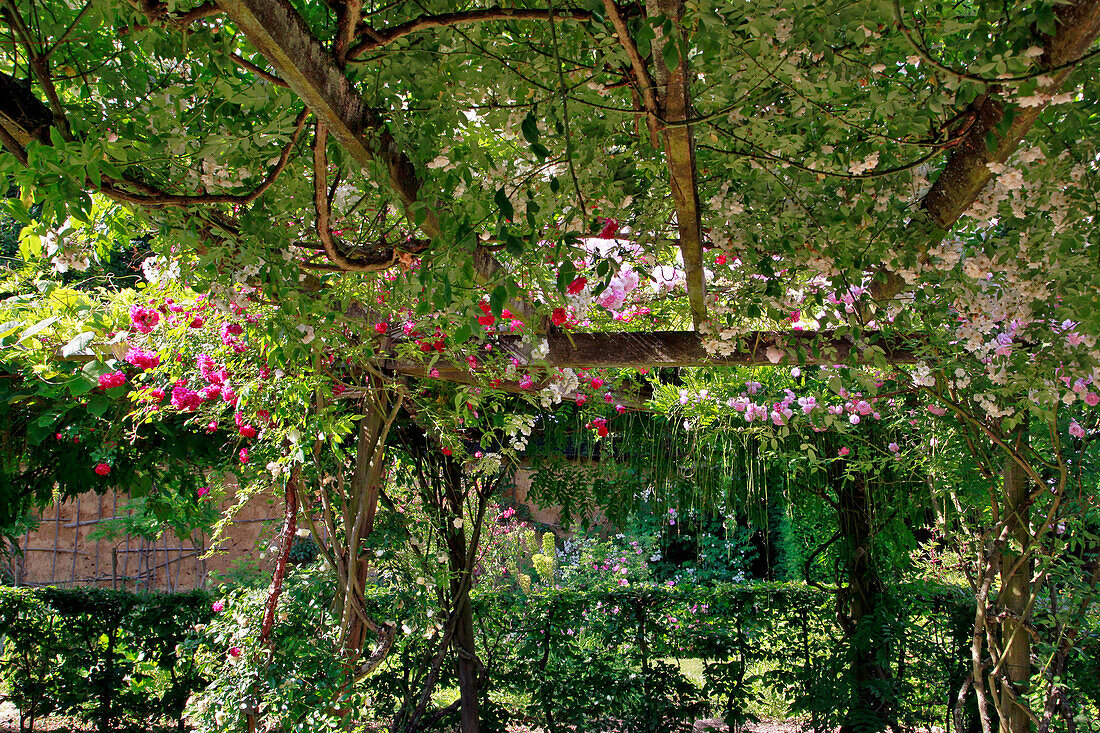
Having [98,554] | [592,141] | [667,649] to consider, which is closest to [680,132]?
[592,141]

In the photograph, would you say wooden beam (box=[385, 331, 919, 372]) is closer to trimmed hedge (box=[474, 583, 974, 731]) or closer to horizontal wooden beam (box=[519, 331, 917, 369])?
horizontal wooden beam (box=[519, 331, 917, 369])

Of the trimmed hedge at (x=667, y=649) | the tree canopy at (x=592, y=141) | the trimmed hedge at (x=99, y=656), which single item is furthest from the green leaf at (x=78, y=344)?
the trimmed hedge at (x=99, y=656)

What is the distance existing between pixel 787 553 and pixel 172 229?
285 inches

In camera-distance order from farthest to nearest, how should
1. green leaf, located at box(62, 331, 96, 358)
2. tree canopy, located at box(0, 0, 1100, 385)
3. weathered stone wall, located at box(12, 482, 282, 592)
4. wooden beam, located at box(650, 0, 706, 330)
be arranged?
weathered stone wall, located at box(12, 482, 282, 592), green leaf, located at box(62, 331, 96, 358), tree canopy, located at box(0, 0, 1100, 385), wooden beam, located at box(650, 0, 706, 330)

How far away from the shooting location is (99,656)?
3863 millimetres

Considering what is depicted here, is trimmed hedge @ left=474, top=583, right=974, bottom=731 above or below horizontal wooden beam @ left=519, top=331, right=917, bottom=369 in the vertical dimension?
below

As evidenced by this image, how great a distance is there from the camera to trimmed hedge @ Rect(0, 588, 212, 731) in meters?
3.80

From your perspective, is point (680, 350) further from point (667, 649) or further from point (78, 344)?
point (667, 649)

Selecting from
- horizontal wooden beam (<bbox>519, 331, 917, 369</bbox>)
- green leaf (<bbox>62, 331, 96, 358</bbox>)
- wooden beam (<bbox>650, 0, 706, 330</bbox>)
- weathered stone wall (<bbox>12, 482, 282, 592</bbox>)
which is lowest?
weathered stone wall (<bbox>12, 482, 282, 592</bbox>)

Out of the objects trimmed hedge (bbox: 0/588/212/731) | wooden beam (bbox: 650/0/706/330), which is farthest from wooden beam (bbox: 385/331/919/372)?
trimmed hedge (bbox: 0/588/212/731)

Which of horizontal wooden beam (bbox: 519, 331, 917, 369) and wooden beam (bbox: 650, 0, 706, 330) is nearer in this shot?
wooden beam (bbox: 650, 0, 706, 330)

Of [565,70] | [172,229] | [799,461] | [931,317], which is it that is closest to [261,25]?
[565,70]

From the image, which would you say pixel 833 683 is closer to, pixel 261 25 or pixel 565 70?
pixel 565 70

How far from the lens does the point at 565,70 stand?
114 centimetres
